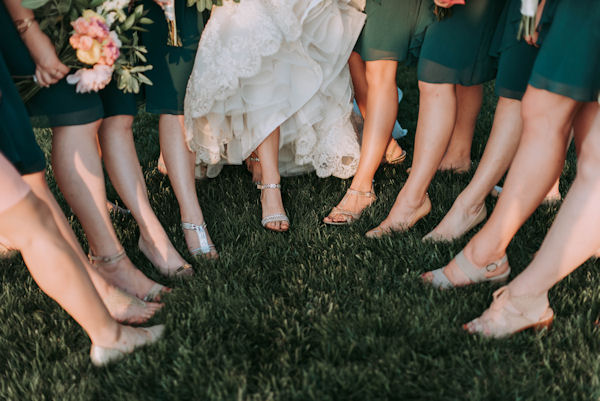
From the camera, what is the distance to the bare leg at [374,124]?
2.84m

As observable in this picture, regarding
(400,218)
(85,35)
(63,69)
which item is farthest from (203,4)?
(400,218)

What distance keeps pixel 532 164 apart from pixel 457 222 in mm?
728

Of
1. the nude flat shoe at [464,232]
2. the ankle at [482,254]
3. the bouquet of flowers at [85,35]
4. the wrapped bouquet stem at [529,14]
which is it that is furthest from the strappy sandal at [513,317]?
the bouquet of flowers at [85,35]

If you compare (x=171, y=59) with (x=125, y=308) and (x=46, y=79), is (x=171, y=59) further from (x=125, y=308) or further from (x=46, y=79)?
(x=125, y=308)

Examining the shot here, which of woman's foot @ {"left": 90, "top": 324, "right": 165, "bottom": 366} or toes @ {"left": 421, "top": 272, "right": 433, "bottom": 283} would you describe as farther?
toes @ {"left": 421, "top": 272, "right": 433, "bottom": 283}

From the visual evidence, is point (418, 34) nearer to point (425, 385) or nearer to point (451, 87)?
point (451, 87)

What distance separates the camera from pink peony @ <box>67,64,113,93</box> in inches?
77.4

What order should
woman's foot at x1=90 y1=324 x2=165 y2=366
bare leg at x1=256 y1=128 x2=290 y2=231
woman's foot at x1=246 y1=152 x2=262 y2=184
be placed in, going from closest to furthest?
woman's foot at x1=90 y1=324 x2=165 y2=366
bare leg at x1=256 y1=128 x2=290 y2=231
woman's foot at x1=246 y1=152 x2=262 y2=184

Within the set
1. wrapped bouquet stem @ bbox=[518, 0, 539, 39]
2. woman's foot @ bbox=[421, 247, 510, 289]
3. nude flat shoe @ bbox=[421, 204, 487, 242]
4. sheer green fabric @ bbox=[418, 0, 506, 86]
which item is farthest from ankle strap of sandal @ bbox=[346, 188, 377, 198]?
wrapped bouquet stem @ bbox=[518, 0, 539, 39]

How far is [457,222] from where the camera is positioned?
2.59 m

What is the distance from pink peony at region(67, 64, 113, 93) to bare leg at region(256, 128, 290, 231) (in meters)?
1.14

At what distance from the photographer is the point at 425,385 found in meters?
1.73

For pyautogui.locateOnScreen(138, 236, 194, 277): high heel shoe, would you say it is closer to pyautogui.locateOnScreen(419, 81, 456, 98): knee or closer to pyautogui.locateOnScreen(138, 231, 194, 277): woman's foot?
pyautogui.locateOnScreen(138, 231, 194, 277): woman's foot

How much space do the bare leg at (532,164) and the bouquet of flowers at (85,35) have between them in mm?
1588
